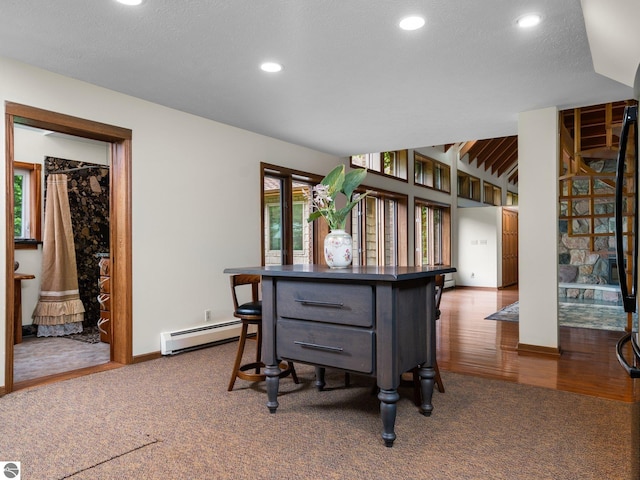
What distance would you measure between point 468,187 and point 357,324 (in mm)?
9816

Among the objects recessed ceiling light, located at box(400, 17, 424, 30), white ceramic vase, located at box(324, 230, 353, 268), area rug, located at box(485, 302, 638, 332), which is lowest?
area rug, located at box(485, 302, 638, 332)

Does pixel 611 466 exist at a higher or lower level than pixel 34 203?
lower

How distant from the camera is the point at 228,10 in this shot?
7.70 feet

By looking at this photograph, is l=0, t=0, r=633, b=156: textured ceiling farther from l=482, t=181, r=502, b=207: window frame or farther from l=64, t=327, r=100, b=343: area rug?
l=482, t=181, r=502, b=207: window frame

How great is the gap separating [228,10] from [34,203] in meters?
3.94

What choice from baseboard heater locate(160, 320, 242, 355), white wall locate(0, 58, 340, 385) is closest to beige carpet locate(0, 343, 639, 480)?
baseboard heater locate(160, 320, 242, 355)

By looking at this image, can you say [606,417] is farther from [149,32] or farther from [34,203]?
[34,203]

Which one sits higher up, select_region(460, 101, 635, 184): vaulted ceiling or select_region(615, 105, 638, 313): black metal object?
select_region(460, 101, 635, 184): vaulted ceiling

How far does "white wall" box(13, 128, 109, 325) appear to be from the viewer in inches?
191

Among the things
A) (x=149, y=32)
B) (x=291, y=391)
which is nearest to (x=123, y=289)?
(x=291, y=391)

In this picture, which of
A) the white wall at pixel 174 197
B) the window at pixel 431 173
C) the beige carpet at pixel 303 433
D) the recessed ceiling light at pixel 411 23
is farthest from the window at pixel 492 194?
the recessed ceiling light at pixel 411 23

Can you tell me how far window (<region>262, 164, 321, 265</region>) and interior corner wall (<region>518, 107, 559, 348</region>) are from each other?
2641 mm

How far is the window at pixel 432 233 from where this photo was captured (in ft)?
29.9

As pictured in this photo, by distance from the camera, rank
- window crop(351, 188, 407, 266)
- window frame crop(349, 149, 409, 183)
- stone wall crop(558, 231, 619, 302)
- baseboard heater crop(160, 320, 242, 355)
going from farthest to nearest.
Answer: stone wall crop(558, 231, 619, 302)
window crop(351, 188, 407, 266)
window frame crop(349, 149, 409, 183)
baseboard heater crop(160, 320, 242, 355)
